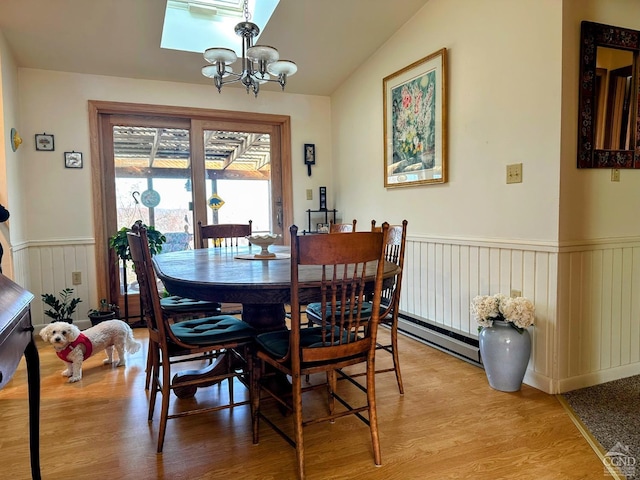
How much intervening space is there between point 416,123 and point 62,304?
335 cm

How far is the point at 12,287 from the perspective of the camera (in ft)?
4.69

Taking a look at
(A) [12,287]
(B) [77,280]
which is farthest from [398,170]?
(B) [77,280]

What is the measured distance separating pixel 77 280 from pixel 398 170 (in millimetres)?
3035

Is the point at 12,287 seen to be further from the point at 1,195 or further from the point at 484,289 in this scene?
the point at 484,289

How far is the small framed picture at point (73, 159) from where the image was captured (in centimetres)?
361

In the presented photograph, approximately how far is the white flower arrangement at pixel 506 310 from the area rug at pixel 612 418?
0.46 meters

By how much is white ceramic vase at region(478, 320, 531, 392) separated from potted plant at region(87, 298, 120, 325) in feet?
10.1

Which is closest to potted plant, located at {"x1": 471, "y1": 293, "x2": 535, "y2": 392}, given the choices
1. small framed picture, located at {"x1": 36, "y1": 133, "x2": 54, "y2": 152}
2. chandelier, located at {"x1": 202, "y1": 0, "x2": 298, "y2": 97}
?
chandelier, located at {"x1": 202, "y1": 0, "x2": 298, "y2": 97}

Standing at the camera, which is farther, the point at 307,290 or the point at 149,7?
the point at 149,7

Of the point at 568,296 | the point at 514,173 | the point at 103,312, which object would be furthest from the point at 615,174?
the point at 103,312

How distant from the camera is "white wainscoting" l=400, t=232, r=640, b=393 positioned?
224cm

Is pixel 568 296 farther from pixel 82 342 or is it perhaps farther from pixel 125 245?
pixel 125 245

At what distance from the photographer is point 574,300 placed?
2266 millimetres

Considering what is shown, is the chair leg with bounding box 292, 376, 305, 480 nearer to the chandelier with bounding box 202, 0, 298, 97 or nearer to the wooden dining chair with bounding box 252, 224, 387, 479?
the wooden dining chair with bounding box 252, 224, 387, 479
